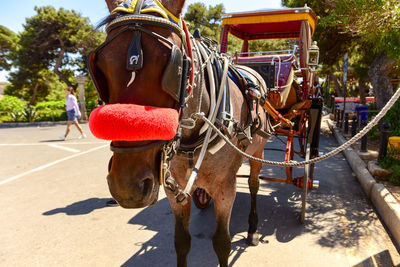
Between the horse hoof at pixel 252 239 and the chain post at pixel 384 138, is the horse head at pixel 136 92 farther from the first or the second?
the chain post at pixel 384 138

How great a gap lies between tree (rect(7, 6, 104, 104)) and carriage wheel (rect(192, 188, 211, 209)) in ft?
59.7

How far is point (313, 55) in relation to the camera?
3893 mm

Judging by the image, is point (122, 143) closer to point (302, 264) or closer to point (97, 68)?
point (97, 68)

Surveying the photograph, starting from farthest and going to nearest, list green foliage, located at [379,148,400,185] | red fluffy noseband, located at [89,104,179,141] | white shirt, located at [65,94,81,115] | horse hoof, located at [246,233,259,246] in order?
white shirt, located at [65,94,81,115] → green foliage, located at [379,148,400,185] → horse hoof, located at [246,233,259,246] → red fluffy noseband, located at [89,104,179,141]

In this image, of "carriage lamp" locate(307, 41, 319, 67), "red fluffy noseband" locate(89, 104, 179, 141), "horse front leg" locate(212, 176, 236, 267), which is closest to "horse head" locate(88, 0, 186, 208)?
"red fluffy noseband" locate(89, 104, 179, 141)

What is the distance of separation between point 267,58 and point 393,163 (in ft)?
10.6

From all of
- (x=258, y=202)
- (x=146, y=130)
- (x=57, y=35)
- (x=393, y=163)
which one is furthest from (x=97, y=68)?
(x=57, y=35)

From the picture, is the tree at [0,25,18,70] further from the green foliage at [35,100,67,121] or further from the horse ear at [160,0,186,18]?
the horse ear at [160,0,186,18]

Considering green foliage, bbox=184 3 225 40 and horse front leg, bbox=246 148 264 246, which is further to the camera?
green foliage, bbox=184 3 225 40

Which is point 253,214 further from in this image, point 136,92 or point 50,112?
point 50,112

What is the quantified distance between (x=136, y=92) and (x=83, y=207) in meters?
3.67

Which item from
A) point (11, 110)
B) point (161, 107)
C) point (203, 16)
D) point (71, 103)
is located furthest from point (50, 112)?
point (161, 107)

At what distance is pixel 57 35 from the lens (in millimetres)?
19719

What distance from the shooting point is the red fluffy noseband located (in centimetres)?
108
